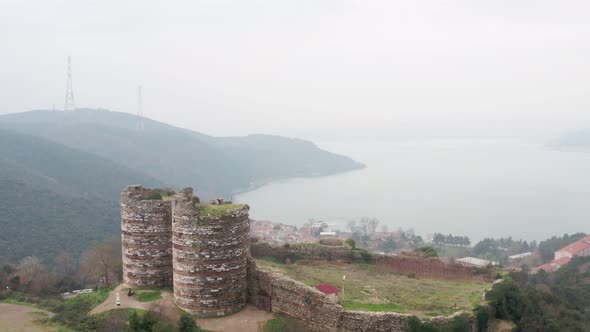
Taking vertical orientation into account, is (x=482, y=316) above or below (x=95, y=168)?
below

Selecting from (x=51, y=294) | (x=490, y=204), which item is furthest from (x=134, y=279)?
(x=490, y=204)

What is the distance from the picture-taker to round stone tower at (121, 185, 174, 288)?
713 inches

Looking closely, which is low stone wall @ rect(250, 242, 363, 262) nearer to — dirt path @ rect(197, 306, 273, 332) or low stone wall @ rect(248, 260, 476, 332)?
low stone wall @ rect(248, 260, 476, 332)

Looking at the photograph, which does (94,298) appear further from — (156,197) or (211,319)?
(211,319)

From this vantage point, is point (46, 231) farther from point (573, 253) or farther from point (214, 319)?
point (573, 253)

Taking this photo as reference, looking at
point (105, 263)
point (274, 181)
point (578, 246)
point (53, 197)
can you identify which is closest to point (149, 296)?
point (105, 263)

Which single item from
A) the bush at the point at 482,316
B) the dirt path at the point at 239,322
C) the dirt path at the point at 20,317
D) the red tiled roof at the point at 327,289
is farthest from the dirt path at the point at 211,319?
the bush at the point at 482,316

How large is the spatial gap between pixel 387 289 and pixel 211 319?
7.15 meters

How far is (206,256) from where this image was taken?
1557cm

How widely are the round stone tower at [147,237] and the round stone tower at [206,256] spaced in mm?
2329

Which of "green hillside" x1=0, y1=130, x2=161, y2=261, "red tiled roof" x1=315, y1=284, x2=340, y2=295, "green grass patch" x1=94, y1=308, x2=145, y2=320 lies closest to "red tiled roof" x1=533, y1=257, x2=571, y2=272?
"red tiled roof" x1=315, y1=284, x2=340, y2=295

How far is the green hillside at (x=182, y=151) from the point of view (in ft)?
353

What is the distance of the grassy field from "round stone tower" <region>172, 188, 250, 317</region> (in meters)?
3.61

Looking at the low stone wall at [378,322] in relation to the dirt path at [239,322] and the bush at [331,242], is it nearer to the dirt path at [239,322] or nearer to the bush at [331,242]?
the dirt path at [239,322]
